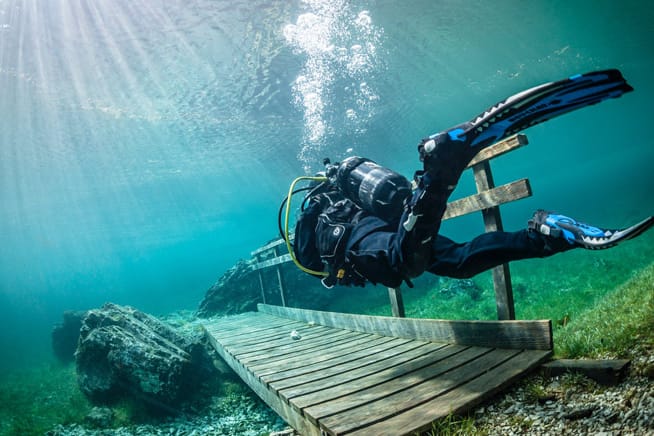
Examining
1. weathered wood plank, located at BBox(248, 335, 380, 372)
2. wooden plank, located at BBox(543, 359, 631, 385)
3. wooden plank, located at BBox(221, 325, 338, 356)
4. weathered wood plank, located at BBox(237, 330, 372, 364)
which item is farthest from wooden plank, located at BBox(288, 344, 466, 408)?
wooden plank, located at BBox(221, 325, 338, 356)

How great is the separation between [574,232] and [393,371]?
2082mm

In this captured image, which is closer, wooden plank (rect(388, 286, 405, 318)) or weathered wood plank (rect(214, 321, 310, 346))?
wooden plank (rect(388, 286, 405, 318))

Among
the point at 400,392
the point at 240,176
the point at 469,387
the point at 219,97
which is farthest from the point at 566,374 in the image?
the point at 240,176

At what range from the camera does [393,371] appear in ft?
10.7

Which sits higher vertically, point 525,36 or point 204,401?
point 525,36

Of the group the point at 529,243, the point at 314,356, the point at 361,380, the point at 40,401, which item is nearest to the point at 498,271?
the point at 529,243

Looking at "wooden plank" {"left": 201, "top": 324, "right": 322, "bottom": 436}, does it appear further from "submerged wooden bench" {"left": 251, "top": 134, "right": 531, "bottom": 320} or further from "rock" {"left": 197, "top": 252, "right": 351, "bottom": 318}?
"rock" {"left": 197, "top": 252, "right": 351, "bottom": 318}

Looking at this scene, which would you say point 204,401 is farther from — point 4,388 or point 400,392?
A: point 4,388

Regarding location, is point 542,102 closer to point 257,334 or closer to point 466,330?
point 466,330

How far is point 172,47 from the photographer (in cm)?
1527

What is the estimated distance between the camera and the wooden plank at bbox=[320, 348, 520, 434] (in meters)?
2.35

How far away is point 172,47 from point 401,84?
13.6 metres

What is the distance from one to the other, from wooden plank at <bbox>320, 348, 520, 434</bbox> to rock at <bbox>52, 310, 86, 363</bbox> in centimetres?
1928

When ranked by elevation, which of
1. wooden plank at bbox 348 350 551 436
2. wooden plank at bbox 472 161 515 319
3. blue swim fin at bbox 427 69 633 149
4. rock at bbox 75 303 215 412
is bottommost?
rock at bbox 75 303 215 412
